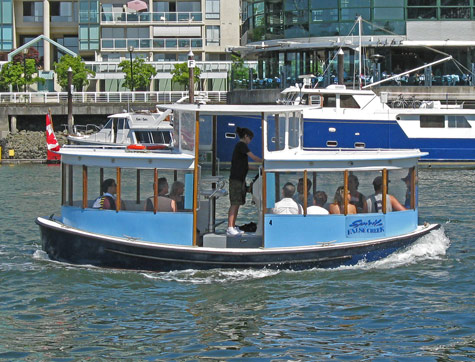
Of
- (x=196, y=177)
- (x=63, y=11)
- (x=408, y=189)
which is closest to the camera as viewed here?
(x=196, y=177)

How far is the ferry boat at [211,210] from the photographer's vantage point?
1647 cm

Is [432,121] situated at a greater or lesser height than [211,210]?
greater

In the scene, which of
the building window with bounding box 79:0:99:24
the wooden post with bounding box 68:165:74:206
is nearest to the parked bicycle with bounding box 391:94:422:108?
the wooden post with bounding box 68:165:74:206

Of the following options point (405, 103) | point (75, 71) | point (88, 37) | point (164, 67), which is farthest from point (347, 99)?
point (88, 37)

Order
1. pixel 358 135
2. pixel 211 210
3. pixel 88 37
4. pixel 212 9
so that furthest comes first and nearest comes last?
pixel 212 9 → pixel 88 37 → pixel 358 135 → pixel 211 210

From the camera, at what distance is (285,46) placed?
163ft

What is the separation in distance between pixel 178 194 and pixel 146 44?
62042mm

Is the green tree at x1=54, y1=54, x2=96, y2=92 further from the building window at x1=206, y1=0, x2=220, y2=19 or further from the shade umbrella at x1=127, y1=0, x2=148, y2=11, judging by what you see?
the building window at x1=206, y1=0, x2=220, y2=19

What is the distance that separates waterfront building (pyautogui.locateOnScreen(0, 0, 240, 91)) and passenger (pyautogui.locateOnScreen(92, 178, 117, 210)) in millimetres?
57257

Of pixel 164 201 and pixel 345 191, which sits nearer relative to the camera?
pixel 164 201

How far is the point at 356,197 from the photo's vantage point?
17.1 meters

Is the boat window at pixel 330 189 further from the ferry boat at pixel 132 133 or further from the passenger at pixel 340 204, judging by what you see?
the ferry boat at pixel 132 133

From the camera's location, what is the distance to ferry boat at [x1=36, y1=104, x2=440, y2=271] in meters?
16.5

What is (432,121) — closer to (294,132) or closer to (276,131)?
(294,132)
